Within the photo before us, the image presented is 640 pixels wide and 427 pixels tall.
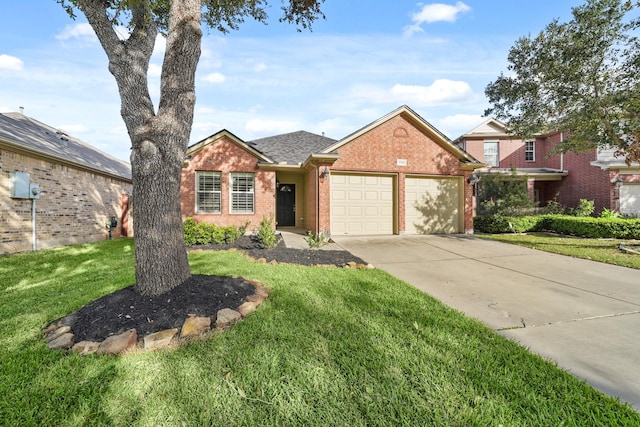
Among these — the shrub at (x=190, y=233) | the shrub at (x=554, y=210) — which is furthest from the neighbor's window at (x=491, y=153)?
the shrub at (x=190, y=233)

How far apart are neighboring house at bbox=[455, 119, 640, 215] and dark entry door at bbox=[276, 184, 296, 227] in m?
9.62

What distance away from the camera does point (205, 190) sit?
10977 millimetres

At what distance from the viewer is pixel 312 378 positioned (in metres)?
2.09

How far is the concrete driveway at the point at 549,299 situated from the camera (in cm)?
238

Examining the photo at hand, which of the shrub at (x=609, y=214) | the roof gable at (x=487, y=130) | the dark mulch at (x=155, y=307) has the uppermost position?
Result: the roof gable at (x=487, y=130)

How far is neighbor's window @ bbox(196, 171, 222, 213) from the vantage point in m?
10.9

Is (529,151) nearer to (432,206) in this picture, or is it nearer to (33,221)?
(432,206)

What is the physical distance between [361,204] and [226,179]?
5.79 meters

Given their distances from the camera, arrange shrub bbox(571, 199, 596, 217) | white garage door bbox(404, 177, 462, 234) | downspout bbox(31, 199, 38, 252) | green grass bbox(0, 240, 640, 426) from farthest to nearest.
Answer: shrub bbox(571, 199, 596, 217) → white garage door bbox(404, 177, 462, 234) → downspout bbox(31, 199, 38, 252) → green grass bbox(0, 240, 640, 426)

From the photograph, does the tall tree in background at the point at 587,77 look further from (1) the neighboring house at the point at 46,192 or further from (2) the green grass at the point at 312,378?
(1) the neighboring house at the point at 46,192

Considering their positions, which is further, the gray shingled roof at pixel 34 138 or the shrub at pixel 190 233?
the shrub at pixel 190 233

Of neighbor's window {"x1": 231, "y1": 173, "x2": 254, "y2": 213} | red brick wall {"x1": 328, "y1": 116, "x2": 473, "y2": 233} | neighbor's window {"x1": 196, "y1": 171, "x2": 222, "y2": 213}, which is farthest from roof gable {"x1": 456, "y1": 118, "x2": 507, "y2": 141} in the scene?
neighbor's window {"x1": 196, "y1": 171, "x2": 222, "y2": 213}

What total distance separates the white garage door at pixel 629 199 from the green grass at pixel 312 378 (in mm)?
17128

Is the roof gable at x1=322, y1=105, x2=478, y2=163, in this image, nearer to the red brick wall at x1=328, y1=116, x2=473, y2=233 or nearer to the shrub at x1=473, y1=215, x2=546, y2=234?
the red brick wall at x1=328, y1=116, x2=473, y2=233
